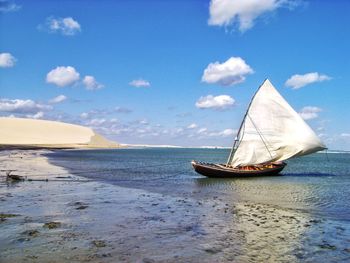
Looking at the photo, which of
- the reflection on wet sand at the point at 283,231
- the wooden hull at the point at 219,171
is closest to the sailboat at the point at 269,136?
the wooden hull at the point at 219,171

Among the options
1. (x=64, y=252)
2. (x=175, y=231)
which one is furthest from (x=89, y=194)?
(x=64, y=252)

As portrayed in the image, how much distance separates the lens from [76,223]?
16.7 m

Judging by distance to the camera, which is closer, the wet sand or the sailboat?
the wet sand

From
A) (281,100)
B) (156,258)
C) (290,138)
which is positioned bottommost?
(156,258)

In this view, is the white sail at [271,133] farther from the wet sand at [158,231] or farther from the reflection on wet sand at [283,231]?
the wet sand at [158,231]

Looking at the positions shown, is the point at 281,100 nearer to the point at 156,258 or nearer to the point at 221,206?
the point at 221,206

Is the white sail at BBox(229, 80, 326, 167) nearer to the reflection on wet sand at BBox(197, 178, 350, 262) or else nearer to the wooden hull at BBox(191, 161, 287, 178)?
the wooden hull at BBox(191, 161, 287, 178)

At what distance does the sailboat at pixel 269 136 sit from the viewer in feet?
144

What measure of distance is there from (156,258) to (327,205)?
49.4 feet

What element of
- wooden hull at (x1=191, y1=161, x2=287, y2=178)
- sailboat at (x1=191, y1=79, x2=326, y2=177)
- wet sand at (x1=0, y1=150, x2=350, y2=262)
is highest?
sailboat at (x1=191, y1=79, x2=326, y2=177)

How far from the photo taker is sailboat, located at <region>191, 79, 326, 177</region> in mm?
43828

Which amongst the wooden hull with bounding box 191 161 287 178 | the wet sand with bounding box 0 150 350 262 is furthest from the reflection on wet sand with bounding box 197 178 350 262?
the wooden hull with bounding box 191 161 287 178

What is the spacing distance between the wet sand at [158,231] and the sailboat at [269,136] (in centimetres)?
1962

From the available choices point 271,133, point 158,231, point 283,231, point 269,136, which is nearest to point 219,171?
point 269,136
